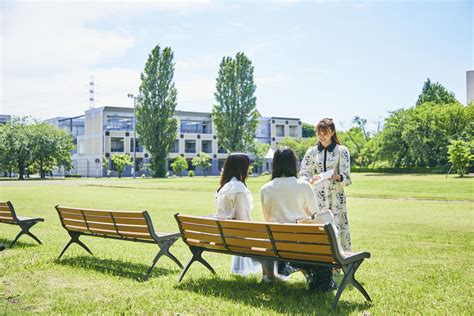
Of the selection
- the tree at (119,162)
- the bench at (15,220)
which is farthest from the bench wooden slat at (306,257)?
the tree at (119,162)

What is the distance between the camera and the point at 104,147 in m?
71.1

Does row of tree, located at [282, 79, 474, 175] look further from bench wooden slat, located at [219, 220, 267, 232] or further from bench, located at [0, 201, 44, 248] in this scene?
bench wooden slat, located at [219, 220, 267, 232]

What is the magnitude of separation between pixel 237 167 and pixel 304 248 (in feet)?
4.70

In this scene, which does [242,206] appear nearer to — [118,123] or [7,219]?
[7,219]

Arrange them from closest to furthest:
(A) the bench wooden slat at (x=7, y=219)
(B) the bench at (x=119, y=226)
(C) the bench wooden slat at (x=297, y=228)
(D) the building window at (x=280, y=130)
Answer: (C) the bench wooden slat at (x=297, y=228)
(B) the bench at (x=119, y=226)
(A) the bench wooden slat at (x=7, y=219)
(D) the building window at (x=280, y=130)

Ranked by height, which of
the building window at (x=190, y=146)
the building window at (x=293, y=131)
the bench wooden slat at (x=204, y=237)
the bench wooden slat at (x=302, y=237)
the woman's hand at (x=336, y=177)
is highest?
the building window at (x=293, y=131)

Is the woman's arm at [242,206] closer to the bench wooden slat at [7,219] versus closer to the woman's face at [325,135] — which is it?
the woman's face at [325,135]

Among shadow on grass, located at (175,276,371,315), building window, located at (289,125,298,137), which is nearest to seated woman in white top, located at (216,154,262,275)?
shadow on grass, located at (175,276,371,315)

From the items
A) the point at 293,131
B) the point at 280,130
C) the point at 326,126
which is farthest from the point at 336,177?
the point at 293,131

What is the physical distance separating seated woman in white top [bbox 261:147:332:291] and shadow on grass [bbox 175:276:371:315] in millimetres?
178

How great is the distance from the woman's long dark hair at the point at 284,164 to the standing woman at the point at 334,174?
0.92 meters

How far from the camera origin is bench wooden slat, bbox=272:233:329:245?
15.0 ft

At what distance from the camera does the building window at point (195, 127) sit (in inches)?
3135

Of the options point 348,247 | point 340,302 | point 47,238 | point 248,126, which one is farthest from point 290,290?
point 248,126
